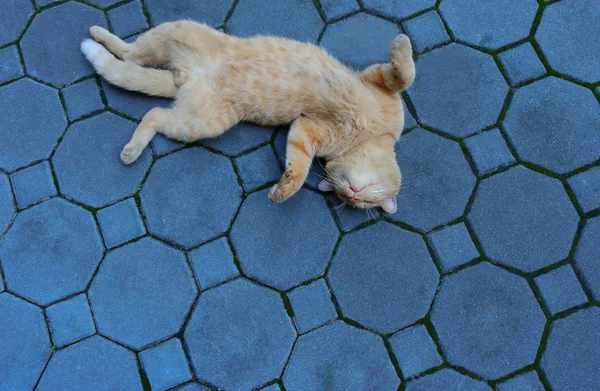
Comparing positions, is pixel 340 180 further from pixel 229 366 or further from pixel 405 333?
pixel 229 366

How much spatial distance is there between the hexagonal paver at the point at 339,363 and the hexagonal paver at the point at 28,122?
2.18m

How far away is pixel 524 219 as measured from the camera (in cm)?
372

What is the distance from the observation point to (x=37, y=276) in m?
3.61

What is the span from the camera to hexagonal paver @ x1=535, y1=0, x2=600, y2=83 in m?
3.92

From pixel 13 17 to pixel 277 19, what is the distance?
1879 millimetres

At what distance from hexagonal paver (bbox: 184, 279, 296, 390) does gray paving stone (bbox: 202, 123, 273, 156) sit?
897mm

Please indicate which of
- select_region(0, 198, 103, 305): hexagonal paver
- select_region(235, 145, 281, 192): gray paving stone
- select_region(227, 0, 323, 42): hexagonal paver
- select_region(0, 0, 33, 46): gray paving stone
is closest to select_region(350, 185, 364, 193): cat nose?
select_region(235, 145, 281, 192): gray paving stone

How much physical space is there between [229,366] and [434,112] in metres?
2.20

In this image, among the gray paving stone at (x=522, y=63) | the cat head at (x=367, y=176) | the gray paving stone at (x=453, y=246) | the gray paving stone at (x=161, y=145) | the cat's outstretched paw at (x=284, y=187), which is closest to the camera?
the cat's outstretched paw at (x=284, y=187)

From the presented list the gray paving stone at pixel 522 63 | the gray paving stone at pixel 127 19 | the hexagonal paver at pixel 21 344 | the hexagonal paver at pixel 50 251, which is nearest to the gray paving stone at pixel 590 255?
the gray paving stone at pixel 522 63

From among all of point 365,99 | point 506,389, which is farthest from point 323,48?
point 506,389

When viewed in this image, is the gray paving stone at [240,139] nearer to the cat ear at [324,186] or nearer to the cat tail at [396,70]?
the cat ear at [324,186]

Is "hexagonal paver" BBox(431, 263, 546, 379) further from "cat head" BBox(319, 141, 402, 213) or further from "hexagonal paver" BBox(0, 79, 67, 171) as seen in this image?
"hexagonal paver" BBox(0, 79, 67, 171)

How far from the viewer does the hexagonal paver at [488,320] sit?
3.54 metres
